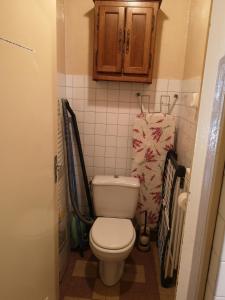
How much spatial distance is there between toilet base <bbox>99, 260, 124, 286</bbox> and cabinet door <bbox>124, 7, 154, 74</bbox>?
1533mm

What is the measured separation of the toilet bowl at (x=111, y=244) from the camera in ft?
5.38

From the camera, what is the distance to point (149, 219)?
2.29 metres

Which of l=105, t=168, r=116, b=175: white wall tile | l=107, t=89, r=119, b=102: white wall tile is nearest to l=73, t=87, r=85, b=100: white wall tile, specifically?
l=107, t=89, r=119, b=102: white wall tile

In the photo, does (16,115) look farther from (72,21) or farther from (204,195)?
(72,21)

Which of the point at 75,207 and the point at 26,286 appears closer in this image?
the point at 26,286

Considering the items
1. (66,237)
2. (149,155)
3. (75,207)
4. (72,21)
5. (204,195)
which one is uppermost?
(72,21)

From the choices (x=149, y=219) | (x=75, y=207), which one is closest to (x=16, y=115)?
(x=75, y=207)

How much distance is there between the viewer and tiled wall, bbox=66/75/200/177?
Answer: 2104 mm

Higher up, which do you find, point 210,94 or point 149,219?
point 210,94

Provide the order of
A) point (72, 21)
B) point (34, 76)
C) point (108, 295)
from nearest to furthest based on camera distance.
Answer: point (34, 76)
point (108, 295)
point (72, 21)

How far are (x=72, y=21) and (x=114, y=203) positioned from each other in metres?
1.63

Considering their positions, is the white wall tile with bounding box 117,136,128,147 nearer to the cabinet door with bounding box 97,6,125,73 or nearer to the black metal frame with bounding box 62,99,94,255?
the black metal frame with bounding box 62,99,94,255

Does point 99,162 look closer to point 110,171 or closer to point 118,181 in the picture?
point 110,171

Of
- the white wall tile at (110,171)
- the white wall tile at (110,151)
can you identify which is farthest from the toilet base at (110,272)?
the white wall tile at (110,151)
